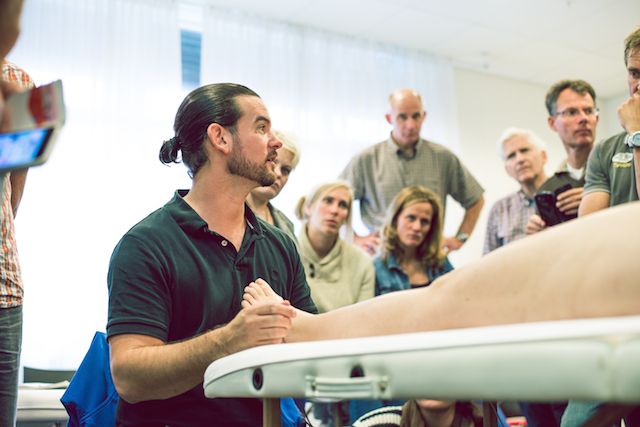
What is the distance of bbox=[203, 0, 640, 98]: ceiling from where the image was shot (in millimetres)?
4137

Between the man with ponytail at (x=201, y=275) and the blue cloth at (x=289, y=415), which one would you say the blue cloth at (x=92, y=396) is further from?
the blue cloth at (x=289, y=415)

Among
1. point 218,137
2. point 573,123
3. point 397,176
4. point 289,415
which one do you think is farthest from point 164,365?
point 397,176

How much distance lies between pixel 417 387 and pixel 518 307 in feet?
0.70

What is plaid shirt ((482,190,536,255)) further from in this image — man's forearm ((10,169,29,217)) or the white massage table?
the white massage table

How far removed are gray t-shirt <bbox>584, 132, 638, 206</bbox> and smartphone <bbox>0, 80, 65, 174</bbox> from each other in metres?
1.62

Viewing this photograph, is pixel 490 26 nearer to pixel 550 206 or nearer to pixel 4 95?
pixel 550 206

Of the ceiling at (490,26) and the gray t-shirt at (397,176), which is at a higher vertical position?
the ceiling at (490,26)

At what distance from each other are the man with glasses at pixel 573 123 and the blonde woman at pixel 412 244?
56cm

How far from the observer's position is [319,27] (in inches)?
176

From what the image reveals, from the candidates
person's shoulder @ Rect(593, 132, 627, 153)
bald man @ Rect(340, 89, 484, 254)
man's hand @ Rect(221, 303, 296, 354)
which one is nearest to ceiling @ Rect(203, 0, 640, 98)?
bald man @ Rect(340, 89, 484, 254)

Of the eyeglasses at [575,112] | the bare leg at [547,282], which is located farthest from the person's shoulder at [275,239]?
the eyeglasses at [575,112]

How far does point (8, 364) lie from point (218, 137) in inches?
24.4

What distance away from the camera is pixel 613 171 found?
1.86 meters

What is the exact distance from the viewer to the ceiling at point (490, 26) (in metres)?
4.14
